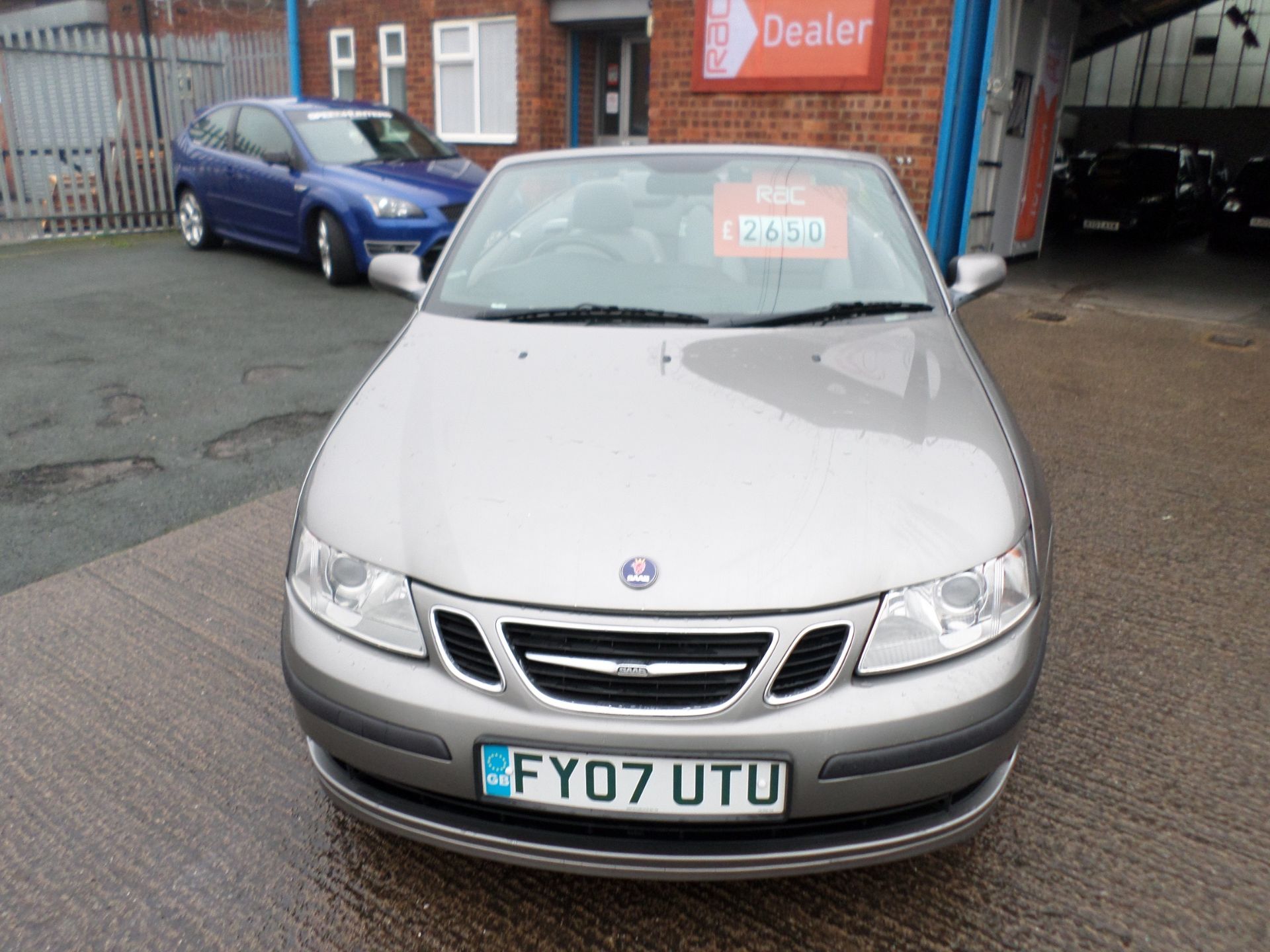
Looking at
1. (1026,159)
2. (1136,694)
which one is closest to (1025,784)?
(1136,694)

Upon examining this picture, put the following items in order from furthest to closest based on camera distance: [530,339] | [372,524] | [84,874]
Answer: [530,339], [84,874], [372,524]

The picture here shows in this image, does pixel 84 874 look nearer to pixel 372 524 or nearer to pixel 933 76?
pixel 372 524

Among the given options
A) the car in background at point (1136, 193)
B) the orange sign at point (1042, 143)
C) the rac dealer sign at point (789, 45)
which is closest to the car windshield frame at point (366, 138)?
the rac dealer sign at point (789, 45)

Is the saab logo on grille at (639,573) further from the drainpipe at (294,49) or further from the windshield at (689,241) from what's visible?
the drainpipe at (294,49)

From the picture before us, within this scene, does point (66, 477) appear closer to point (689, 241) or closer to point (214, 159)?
point (689, 241)

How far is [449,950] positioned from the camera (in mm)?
1859

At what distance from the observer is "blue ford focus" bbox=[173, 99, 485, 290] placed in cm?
800

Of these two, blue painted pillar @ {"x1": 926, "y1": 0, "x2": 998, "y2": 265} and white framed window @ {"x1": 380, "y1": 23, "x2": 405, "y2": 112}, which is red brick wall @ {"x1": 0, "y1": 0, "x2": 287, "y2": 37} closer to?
white framed window @ {"x1": 380, "y1": 23, "x2": 405, "y2": 112}

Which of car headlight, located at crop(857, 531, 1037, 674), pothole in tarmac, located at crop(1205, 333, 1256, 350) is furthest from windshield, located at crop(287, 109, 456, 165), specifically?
car headlight, located at crop(857, 531, 1037, 674)

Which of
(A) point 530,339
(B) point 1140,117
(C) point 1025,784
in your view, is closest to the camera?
(C) point 1025,784

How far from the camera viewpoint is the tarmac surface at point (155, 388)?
12.8 ft

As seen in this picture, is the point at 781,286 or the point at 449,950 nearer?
the point at 449,950

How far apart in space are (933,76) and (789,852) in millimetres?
8241

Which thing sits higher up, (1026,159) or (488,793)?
(1026,159)
